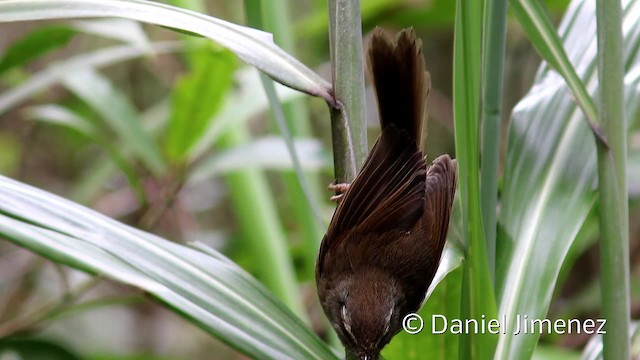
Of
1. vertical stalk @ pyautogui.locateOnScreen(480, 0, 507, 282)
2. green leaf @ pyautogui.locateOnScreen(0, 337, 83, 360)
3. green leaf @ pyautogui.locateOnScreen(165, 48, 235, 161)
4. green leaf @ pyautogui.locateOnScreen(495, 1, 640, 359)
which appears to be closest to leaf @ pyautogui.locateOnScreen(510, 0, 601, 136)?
vertical stalk @ pyautogui.locateOnScreen(480, 0, 507, 282)

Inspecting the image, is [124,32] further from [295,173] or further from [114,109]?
[295,173]

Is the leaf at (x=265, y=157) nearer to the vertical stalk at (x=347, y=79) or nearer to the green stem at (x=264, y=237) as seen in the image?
the green stem at (x=264, y=237)

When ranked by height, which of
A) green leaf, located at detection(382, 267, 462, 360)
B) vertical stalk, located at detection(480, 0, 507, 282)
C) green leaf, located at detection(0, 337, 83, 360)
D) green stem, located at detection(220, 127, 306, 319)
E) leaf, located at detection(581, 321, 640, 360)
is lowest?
leaf, located at detection(581, 321, 640, 360)

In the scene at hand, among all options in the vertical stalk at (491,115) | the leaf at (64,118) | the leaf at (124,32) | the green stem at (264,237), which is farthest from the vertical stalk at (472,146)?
the leaf at (64,118)

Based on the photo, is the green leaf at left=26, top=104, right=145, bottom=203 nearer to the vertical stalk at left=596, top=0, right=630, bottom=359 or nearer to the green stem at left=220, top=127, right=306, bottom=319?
the green stem at left=220, top=127, right=306, bottom=319

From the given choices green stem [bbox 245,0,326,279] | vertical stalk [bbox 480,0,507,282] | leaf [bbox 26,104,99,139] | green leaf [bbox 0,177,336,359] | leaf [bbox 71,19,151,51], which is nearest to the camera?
green leaf [bbox 0,177,336,359]
